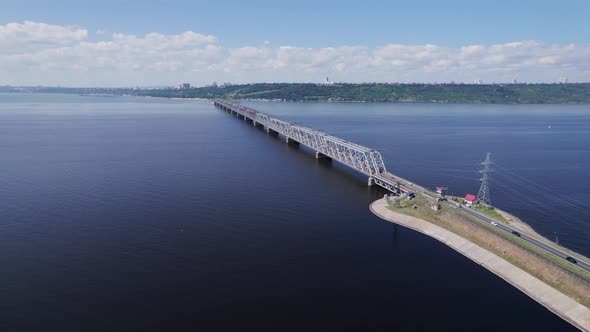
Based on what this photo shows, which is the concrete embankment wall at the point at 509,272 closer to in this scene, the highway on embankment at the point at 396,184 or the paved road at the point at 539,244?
the highway on embankment at the point at 396,184

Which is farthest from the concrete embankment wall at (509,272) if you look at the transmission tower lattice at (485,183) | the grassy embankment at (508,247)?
the transmission tower lattice at (485,183)

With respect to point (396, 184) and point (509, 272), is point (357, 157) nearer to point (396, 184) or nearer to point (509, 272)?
point (396, 184)

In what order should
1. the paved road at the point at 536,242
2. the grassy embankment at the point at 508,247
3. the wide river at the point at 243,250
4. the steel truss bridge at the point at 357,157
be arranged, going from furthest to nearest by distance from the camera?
the steel truss bridge at the point at 357,157
the paved road at the point at 536,242
the grassy embankment at the point at 508,247
the wide river at the point at 243,250

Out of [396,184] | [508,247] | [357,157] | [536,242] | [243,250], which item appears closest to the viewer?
[536,242]

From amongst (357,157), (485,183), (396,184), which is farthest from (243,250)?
(357,157)

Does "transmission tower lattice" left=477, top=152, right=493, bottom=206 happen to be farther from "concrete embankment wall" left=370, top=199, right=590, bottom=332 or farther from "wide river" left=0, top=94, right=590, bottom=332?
"concrete embankment wall" left=370, top=199, right=590, bottom=332

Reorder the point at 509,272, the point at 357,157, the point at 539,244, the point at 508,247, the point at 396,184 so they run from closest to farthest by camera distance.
Result: the point at 509,272 → the point at 539,244 → the point at 508,247 → the point at 396,184 → the point at 357,157

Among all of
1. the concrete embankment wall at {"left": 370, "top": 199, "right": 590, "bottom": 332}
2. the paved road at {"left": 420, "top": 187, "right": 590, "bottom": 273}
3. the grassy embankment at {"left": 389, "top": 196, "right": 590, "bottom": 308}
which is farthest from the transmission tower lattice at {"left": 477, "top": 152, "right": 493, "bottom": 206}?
the concrete embankment wall at {"left": 370, "top": 199, "right": 590, "bottom": 332}
